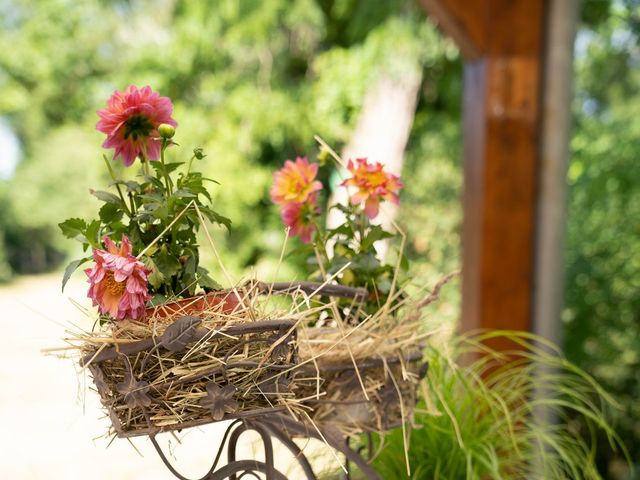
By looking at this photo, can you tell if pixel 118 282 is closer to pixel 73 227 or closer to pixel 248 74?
pixel 73 227

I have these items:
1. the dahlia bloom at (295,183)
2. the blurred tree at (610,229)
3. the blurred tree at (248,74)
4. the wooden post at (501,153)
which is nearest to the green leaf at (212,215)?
the dahlia bloom at (295,183)

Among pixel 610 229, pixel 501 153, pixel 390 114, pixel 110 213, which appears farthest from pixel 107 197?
pixel 390 114

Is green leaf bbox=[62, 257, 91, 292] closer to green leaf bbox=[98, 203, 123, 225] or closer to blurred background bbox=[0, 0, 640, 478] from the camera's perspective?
green leaf bbox=[98, 203, 123, 225]

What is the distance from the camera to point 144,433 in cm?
68

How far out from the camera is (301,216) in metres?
1.00

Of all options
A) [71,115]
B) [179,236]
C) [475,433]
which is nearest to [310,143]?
[71,115]

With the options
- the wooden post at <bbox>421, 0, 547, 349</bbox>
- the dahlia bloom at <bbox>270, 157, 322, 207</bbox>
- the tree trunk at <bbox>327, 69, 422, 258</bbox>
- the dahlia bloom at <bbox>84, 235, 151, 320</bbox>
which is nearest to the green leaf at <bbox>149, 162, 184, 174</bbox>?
the dahlia bloom at <bbox>84, 235, 151, 320</bbox>

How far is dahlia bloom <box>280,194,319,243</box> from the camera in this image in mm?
993

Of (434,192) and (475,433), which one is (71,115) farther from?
(475,433)

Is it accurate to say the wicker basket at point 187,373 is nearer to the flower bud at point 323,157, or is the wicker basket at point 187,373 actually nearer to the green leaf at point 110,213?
the green leaf at point 110,213

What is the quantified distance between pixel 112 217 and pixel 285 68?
4661mm

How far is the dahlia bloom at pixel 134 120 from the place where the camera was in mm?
745

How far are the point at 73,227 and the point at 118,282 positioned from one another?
9 centimetres

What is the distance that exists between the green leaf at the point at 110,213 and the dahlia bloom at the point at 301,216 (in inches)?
10.8
